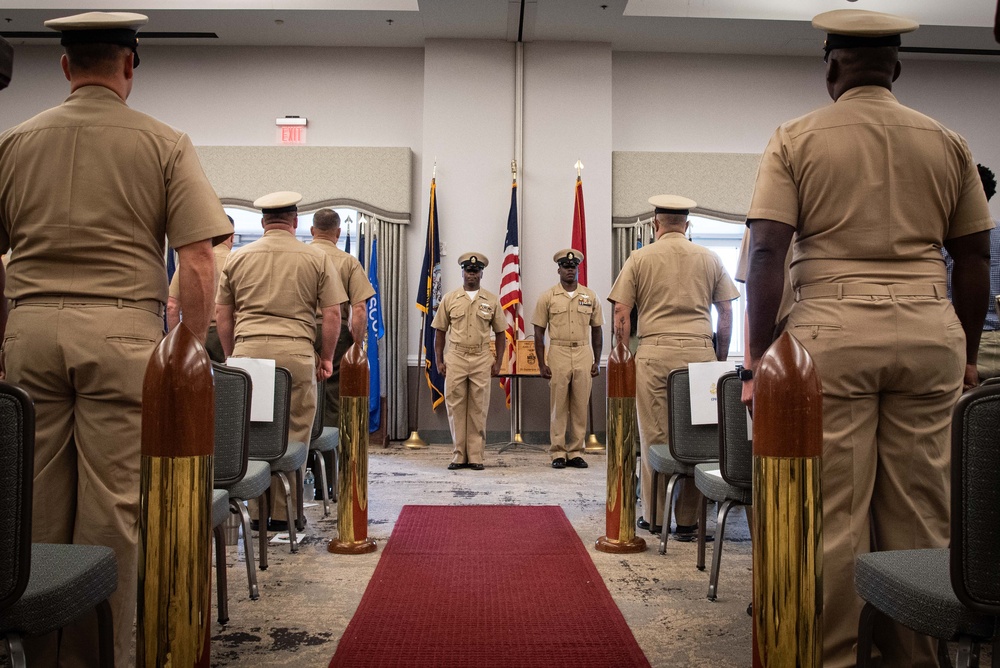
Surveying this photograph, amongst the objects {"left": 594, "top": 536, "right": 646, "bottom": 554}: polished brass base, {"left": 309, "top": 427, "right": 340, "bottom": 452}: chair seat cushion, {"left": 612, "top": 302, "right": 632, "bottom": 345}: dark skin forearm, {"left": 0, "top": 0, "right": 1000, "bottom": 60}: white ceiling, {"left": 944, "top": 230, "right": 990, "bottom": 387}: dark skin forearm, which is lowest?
{"left": 594, "top": 536, "right": 646, "bottom": 554}: polished brass base

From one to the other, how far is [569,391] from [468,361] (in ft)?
2.70

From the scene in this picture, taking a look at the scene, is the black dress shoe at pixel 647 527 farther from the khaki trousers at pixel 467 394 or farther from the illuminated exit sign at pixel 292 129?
the illuminated exit sign at pixel 292 129

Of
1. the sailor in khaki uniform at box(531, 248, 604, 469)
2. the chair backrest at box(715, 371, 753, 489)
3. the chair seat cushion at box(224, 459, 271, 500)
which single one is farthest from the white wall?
the chair seat cushion at box(224, 459, 271, 500)

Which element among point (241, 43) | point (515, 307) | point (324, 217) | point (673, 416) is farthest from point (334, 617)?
point (241, 43)

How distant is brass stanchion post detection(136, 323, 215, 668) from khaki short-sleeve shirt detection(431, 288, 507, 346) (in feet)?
17.6

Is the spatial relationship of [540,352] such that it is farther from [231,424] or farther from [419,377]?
[231,424]

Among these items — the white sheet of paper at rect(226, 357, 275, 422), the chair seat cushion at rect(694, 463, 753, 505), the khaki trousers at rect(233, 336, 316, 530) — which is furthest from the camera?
the khaki trousers at rect(233, 336, 316, 530)

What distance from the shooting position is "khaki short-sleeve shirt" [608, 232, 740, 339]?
13.0ft

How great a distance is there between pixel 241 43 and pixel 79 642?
7131mm

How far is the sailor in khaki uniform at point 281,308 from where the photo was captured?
3.71 meters

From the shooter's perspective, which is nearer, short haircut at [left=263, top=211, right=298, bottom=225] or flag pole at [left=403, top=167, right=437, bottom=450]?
short haircut at [left=263, top=211, right=298, bottom=225]

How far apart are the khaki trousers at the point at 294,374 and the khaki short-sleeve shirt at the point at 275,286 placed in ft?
0.16

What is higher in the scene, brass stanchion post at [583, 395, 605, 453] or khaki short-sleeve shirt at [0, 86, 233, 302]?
khaki short-sleeve shirt at [0, 86, 233, 302]

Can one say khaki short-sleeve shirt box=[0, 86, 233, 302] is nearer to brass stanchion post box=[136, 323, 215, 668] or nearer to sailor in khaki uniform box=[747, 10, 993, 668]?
brass stanchion post box=[136, 323, 215, 668]
